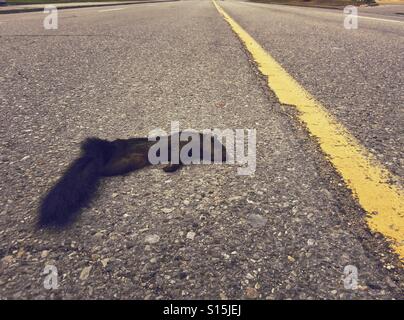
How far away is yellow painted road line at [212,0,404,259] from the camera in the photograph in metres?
1.21

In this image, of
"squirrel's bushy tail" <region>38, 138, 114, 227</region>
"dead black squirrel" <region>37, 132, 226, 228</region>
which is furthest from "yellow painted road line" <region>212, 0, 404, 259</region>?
"squirrel's bushy tail" <region>38, 138, 114, 227</region>

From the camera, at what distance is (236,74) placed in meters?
3.31

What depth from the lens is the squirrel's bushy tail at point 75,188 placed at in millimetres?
1248

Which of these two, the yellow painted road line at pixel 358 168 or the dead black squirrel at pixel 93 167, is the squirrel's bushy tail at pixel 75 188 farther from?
the yellow painted road line at pixel 358 168

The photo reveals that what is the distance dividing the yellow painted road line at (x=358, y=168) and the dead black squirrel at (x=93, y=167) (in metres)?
0.57

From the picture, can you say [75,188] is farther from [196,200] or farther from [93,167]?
[196,200]

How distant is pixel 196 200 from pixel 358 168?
29.9 inches

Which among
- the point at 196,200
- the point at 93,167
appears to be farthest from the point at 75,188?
the point at 196,200

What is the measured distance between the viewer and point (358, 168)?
5.08ft

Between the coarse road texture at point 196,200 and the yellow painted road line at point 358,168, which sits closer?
the coarse road texture at point 196,200

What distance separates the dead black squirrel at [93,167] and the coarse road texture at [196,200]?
52mm

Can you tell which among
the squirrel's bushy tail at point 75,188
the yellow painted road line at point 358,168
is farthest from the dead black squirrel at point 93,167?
the yellow painted road line at point 358,168

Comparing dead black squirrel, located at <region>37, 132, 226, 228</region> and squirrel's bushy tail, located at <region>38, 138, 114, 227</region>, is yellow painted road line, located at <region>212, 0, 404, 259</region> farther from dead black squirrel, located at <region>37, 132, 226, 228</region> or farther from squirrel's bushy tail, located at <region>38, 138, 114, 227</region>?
squirrel's bushy tail, located at <region>38, 138, 114, 227</region>
